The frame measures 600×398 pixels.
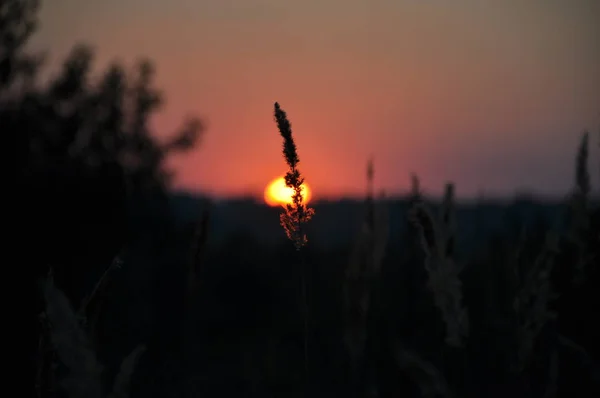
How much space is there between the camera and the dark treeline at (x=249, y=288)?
104 inches

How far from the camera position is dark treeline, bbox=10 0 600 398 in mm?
2637

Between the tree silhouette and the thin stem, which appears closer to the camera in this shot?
the thin stem

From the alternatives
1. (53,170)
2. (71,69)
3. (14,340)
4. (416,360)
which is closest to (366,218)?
(416,360)

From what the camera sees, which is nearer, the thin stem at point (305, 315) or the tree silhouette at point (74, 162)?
the thin stem at point (305, 315)

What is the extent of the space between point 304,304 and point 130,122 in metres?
12.8

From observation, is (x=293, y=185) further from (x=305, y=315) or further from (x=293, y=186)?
(x=305, y=315)

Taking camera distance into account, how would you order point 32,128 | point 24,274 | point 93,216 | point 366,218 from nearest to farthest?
point 366,218 → point 24,274 → point 93,216 → point 32,128

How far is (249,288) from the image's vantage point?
17.3 metres

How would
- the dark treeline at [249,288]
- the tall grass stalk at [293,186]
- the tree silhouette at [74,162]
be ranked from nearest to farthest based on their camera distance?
the tall grass stalk at [293,186] → the dark treeline at [249,288] → the tree silhouette at [74,162]

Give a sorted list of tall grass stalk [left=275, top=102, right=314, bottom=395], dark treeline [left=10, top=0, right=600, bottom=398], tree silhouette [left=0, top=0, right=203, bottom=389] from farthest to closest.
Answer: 1. tree silhouette [left=0, top=0, right=203, bottom=389]
2. dark treeline [left=10, top=0, right=600, bottom=398]
3. tall grass stalk [left=275, top=102, right=314, bottom=395]

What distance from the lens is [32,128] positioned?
37.0ft

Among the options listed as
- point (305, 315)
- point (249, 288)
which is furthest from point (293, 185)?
point (249, 288)

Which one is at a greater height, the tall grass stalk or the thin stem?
the tall grass stalk

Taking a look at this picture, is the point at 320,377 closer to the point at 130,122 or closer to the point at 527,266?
the point at 527,266
